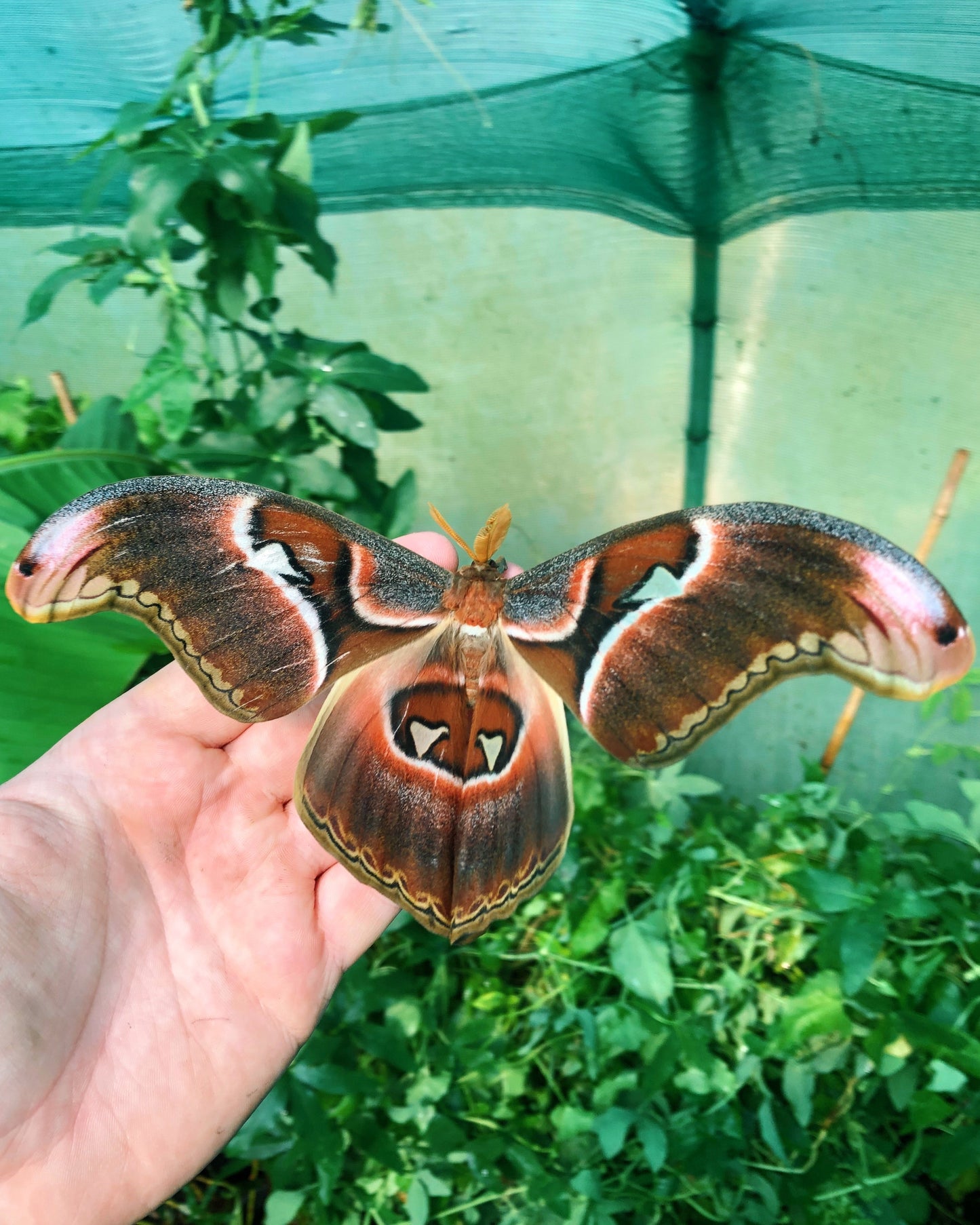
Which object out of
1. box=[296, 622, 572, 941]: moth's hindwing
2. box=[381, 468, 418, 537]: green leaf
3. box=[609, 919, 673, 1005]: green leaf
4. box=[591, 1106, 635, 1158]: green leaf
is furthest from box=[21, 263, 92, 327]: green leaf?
box=[591, 1106, 635, 1158]: green leaf

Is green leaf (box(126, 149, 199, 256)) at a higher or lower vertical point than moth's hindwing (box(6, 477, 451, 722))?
higher

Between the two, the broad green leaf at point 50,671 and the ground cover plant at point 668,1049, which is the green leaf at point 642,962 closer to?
the ground cover plant at point 668,1049

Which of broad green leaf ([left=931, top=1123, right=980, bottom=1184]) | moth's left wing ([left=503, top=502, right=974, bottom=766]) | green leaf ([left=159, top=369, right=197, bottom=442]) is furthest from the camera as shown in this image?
green leaf ([left=159, top=369, right=197, bottom=442])

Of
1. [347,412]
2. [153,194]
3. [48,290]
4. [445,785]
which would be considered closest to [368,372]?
[347,412]

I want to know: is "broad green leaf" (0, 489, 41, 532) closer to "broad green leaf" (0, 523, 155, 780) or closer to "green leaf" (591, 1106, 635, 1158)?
"broad green leaf" (0, 523, 155, 780)

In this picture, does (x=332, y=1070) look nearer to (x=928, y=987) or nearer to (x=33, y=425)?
(x=928, y=987)

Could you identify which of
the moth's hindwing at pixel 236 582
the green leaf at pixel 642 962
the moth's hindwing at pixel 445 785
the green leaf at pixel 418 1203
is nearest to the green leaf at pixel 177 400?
the moth's hindwing at pixel 236 582
